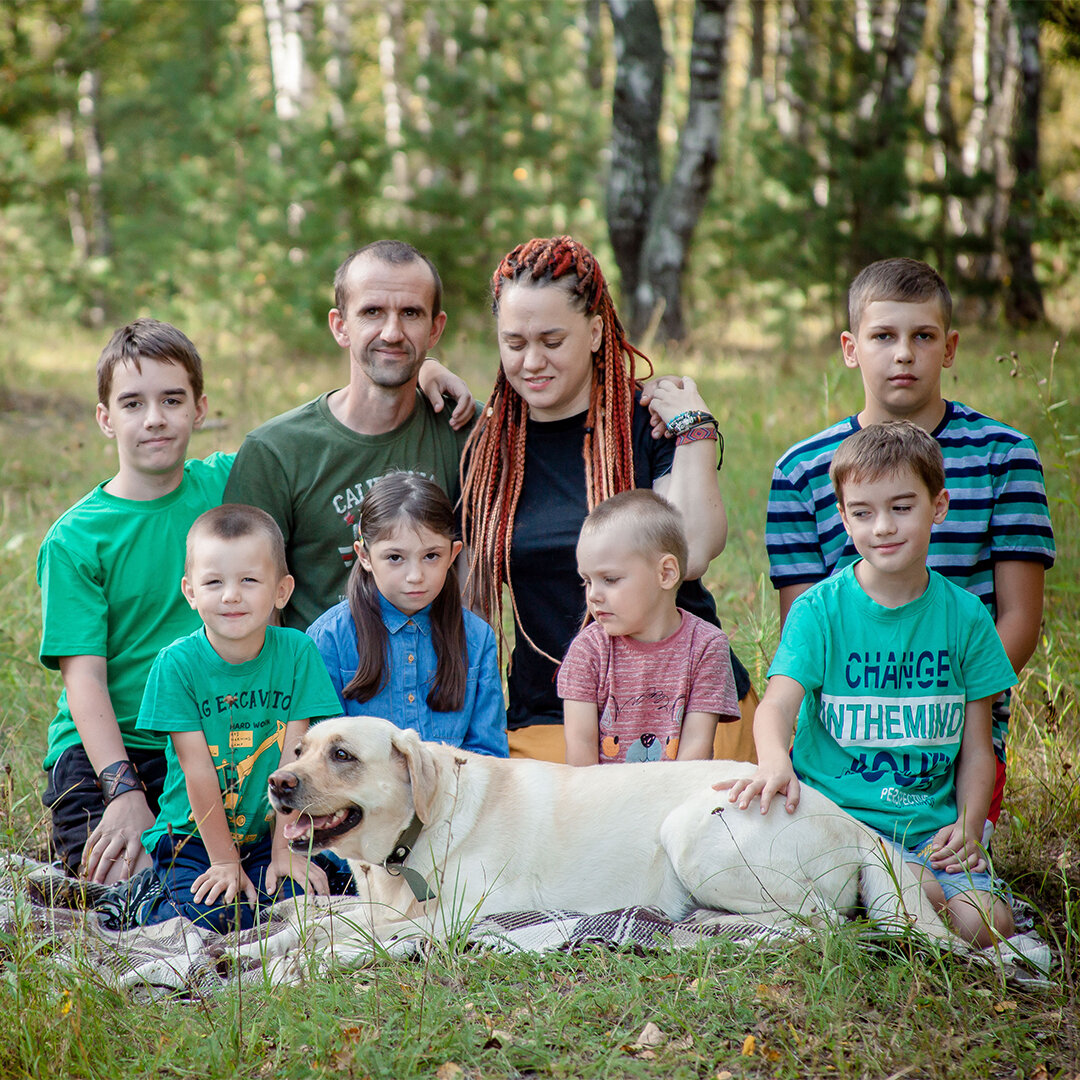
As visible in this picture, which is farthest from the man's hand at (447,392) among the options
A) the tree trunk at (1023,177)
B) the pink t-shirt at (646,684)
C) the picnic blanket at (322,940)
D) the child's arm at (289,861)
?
the tree trunk at (1023,177)

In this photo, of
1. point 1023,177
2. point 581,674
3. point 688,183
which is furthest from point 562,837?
point 1023,177

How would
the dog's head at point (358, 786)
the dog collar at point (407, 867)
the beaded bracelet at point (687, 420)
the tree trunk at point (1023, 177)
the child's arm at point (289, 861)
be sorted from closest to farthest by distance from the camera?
the dog's head at point (358, 786), the dog collar at point (407, 867), the child's arm at point (289, 861), the beaded bracelet at point (687, 420), the tree trunk at point (1023, 177)

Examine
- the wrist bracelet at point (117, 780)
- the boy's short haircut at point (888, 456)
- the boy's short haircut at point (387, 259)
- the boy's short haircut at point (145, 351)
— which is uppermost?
the boy's short haircut at point (387, 259)

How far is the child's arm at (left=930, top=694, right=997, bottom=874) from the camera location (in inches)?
116

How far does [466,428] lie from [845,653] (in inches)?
71.7

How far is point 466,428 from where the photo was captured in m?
4.25

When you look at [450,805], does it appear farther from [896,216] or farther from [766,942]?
[896,216]

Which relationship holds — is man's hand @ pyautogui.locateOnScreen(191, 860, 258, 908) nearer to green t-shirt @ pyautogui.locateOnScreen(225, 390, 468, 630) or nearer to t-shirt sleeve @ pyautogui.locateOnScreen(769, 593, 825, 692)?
green t-shirt @ pyautogui.locateOnScreen(225, 390, 468, 630)

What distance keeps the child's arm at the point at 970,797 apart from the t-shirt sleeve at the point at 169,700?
2.21 m

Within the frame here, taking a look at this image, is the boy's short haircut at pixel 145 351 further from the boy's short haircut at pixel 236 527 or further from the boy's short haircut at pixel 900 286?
the boy's short haircut at pixel 900 286

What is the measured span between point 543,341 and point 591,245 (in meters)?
12.3

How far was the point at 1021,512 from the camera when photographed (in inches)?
135

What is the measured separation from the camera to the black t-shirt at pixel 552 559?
384cm

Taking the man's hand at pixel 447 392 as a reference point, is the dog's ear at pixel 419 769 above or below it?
below
